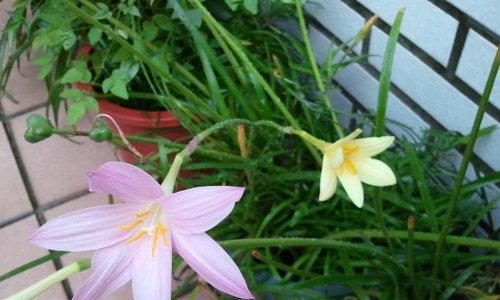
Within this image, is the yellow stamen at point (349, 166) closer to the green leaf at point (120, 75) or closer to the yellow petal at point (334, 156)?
the yellow petal at point (334, 156)

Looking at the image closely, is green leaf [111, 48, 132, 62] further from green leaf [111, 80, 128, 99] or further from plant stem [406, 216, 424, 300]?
plant stem [406, 216, 424, 300]

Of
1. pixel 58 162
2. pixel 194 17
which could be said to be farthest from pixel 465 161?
pixel 58 162

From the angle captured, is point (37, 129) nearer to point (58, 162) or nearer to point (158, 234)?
point (158, 234)

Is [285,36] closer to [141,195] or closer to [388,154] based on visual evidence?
[388,154]

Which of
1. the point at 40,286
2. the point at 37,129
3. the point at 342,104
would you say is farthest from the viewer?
the point at 342,104

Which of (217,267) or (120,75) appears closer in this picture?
(217,267)

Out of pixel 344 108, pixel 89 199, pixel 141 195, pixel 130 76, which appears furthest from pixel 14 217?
pixel 141 195

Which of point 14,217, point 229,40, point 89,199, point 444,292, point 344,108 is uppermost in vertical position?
point 344,108
